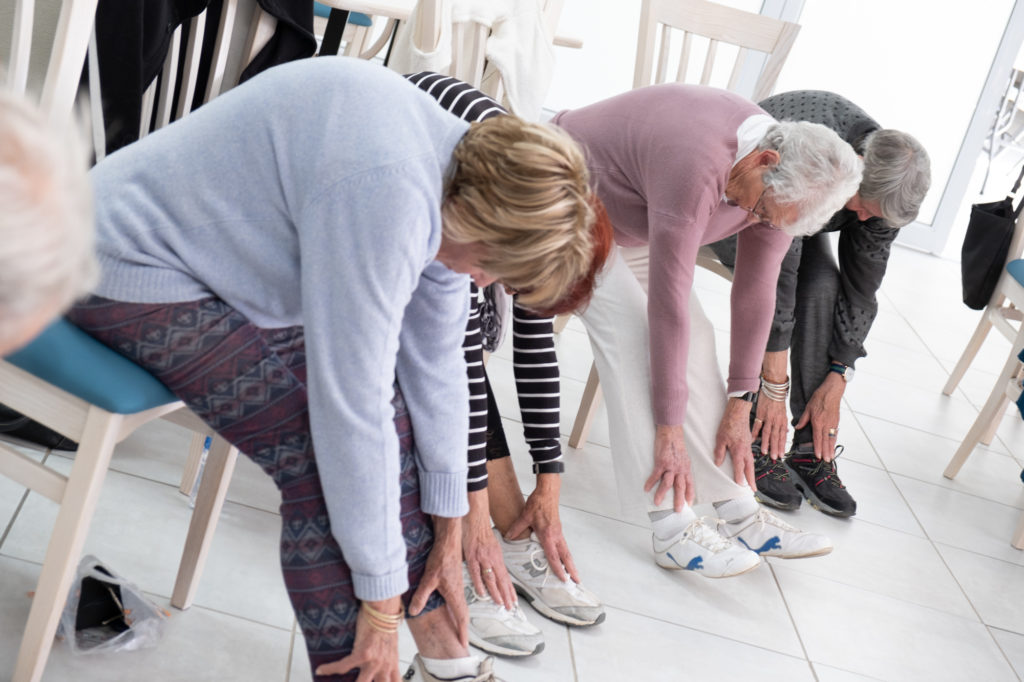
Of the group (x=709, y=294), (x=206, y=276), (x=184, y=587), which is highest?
(x=206, y=276)

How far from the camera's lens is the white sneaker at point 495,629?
5.29 ft

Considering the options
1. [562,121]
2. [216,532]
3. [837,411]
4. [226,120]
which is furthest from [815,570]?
[226,120]

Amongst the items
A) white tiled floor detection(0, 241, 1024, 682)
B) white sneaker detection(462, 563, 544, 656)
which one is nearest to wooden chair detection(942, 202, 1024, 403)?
white tiled floor detection(0, 241, 1024, 682)

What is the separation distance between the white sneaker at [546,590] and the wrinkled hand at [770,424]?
726mm

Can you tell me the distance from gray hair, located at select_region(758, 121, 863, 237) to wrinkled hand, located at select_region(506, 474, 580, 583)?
2.20 ft

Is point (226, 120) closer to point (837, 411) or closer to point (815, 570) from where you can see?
point (815, 570)

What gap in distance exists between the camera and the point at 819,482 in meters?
2.50

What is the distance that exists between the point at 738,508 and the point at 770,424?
362 mm

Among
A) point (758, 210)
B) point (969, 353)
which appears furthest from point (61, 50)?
point (969, 353)

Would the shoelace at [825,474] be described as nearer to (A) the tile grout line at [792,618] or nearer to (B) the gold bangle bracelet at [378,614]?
(A) the tile grout line at [792,618]

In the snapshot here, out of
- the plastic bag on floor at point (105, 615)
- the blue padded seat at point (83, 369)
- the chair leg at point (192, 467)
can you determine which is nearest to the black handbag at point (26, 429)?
the chair leg at point (192, 467)

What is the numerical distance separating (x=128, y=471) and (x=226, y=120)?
3.10 ft

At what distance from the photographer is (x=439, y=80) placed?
164 cm

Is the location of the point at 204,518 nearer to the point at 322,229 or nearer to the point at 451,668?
the point at 451,668
